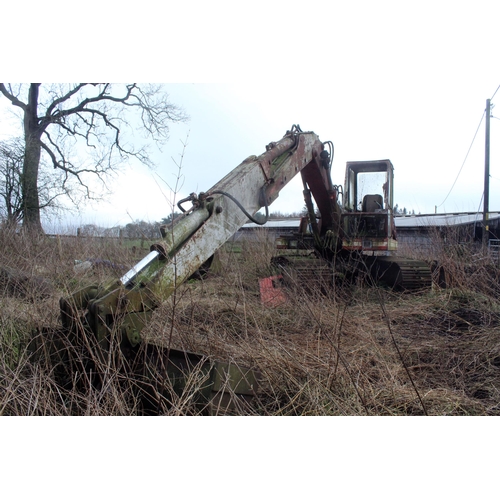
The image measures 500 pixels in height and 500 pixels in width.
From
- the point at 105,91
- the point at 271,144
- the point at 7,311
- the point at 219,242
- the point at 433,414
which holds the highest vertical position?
the point at 105,91

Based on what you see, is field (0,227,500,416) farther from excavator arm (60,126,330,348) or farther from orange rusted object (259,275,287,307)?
orange rusted object (259,275,287,307)

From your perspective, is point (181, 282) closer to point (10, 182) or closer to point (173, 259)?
point (173, 259)

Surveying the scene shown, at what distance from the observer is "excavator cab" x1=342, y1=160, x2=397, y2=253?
598cm

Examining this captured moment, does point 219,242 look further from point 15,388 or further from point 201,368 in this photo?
point 15,388

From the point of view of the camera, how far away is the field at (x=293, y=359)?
218cm

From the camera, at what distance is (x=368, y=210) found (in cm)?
695

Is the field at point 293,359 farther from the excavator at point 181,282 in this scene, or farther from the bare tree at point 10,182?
the bare tree at point 10,182

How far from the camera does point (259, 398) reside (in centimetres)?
229

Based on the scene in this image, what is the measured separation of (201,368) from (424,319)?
3.18m

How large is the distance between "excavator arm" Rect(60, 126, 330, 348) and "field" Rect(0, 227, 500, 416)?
7.2 inches

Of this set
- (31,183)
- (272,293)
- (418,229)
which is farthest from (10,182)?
(418,229)

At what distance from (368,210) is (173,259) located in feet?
17.1

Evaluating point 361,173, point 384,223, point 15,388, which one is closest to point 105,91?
point 361,173

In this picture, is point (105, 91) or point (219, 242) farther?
point (105, 91)
